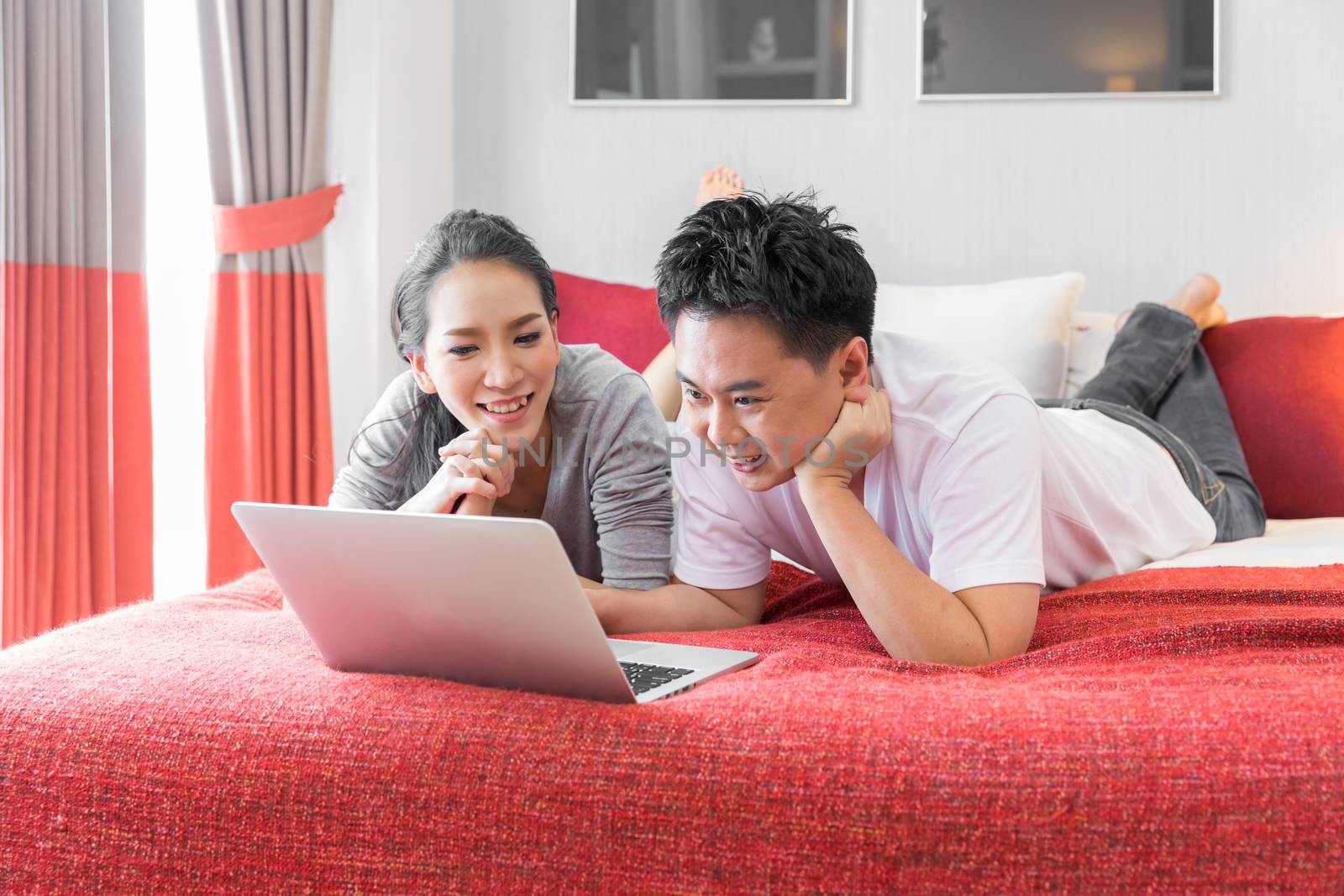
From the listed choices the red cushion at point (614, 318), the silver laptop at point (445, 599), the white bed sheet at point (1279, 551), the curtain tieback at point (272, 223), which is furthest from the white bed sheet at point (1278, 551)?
the curtain tieback at point (272, 223)

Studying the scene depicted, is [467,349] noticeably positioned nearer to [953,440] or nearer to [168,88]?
[953,440]

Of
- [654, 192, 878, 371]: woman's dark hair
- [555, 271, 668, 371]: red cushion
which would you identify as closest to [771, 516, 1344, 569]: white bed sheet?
[654, 192, 878, 371]: woman's dark hair

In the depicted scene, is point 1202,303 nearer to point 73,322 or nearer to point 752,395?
point 752,395

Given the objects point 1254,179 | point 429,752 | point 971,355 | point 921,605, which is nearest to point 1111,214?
point 1254,179

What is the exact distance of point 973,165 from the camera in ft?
9.19

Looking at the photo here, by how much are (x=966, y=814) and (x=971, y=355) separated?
2.49ft

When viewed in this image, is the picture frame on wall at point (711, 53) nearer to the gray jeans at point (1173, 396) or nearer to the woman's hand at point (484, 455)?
the gray jeans at point (1173, 396)

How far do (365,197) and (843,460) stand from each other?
1.79 meters

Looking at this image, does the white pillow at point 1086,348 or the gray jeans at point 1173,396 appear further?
the white pillow at point 1086,348

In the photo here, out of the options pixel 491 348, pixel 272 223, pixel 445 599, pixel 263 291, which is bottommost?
pixel 445 599

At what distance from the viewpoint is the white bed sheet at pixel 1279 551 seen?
64.7 inches

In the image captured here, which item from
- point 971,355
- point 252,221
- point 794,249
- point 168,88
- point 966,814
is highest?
point 168,88

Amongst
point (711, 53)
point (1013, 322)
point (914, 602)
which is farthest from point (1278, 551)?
point (711, 53)

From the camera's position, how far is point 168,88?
249 centimetres
